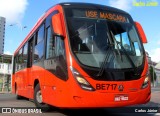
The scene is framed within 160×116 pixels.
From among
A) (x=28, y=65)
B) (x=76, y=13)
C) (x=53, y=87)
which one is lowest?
(x=53, y=87)

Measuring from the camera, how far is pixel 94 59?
28.3 feet

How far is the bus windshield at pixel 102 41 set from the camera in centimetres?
870

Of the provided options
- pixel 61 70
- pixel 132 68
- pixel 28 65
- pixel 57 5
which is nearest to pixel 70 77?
pixel 61 70

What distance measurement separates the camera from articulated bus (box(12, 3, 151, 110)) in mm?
8391

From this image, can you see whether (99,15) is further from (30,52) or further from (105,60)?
(30,52)

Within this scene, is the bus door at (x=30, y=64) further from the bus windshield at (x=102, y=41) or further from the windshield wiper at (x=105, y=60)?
the windshield wiper at (x=105, y=60)

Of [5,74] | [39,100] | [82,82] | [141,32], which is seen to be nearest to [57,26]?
[82,82]

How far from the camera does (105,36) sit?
9055 mm

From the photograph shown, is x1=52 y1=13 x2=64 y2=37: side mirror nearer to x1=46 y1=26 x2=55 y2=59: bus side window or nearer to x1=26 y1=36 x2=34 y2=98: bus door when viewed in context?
x1=46 y1=26 x2=55 y2=59: bus side window

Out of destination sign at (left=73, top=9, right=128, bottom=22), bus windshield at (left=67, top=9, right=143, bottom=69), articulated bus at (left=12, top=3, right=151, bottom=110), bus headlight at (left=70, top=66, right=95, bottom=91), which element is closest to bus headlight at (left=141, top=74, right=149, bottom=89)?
articulated bus at (left=12, top=3, right=151, bottom=110)

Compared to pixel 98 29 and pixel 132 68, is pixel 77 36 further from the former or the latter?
pixel 132 68

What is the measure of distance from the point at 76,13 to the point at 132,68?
7.23 feet

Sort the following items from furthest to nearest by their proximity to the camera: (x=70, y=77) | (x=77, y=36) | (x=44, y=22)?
(x=44, y=22), (x=77, y=36), (x=70, y=77)

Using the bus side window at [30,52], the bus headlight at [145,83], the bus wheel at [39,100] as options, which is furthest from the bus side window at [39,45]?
the bus headlight at [145,83]
